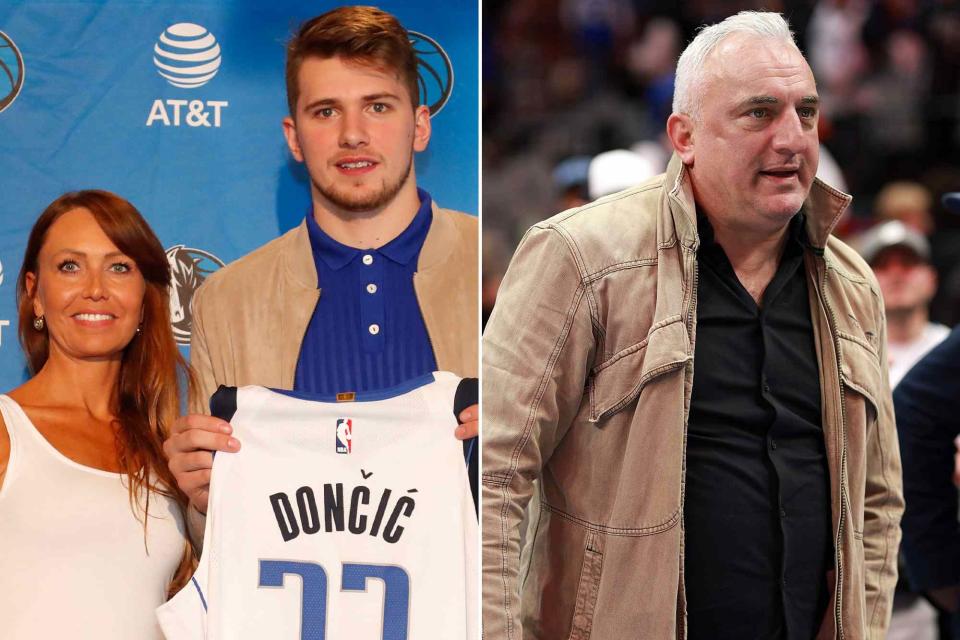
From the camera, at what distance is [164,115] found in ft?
7.78

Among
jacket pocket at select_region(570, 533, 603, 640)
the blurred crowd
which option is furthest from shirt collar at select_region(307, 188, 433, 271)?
the blurred crowd

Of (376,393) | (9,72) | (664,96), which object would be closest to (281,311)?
(376,393)

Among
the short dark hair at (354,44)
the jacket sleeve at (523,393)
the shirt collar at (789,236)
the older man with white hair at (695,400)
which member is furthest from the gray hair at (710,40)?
the short dark hair at (354,44)

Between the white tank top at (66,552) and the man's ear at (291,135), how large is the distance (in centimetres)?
72

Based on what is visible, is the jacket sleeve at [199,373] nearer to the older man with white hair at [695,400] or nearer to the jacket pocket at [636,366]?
the older man with white hair at [695,400]

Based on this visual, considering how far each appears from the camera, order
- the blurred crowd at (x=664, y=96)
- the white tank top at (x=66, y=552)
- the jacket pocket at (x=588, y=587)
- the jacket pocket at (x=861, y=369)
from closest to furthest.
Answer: the white tank top at (x=66, y=552) < the jacket pocket at (x=588, y=587) < the jacket pocket at (x=861, y=369) < the blurred crowd at (x=664, y=96)

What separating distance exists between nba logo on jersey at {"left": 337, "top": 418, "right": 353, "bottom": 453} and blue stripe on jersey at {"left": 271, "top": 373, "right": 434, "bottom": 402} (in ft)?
0.15

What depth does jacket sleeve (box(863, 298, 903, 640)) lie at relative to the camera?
2.74m

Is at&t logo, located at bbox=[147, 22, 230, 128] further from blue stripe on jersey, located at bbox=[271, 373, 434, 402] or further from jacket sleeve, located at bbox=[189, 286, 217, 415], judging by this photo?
blue stripe on jersey, located at bbox=[271, 373, 434, 402]

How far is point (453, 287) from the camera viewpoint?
239 cm

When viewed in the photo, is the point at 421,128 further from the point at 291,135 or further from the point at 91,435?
the point at 91,435

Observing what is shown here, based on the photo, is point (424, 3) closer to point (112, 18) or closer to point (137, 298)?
point (112, 18)

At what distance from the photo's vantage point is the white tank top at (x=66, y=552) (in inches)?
89.7

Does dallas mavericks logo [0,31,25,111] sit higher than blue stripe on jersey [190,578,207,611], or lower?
higher
